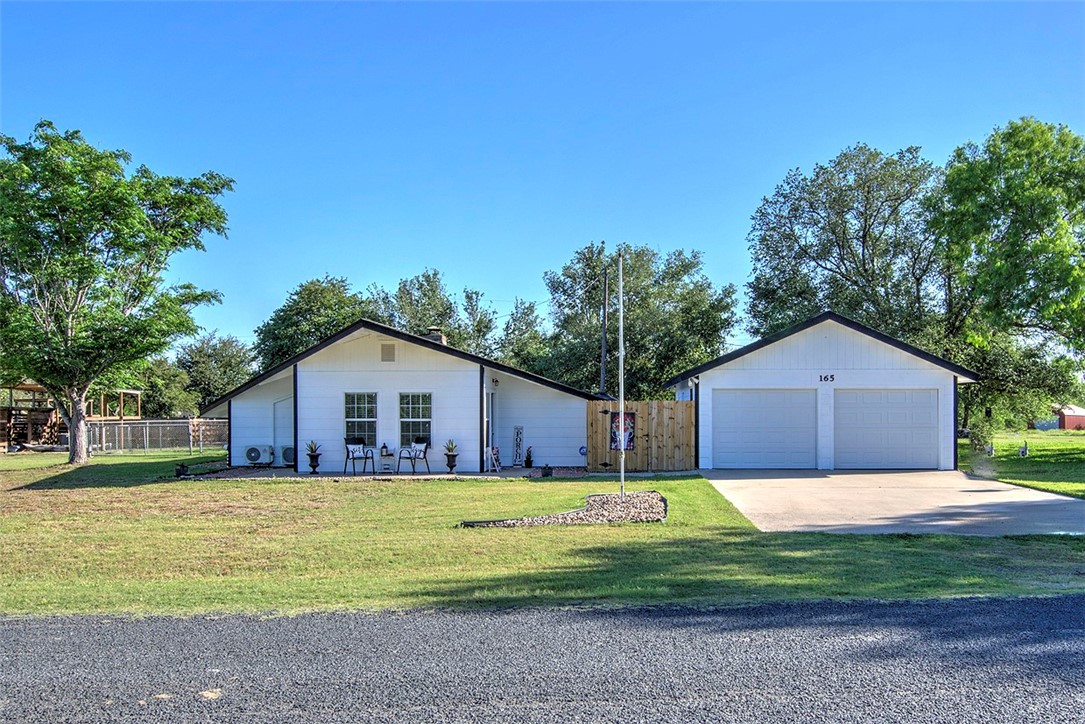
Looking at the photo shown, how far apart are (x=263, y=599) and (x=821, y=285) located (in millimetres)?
28618

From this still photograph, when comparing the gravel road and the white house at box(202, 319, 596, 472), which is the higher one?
the white house at box(202, 319, 596, 472)

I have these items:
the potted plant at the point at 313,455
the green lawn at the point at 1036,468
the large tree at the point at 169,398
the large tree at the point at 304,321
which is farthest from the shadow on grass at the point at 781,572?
the large tree at the point at 169,398

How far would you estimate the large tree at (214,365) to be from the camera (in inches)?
2090

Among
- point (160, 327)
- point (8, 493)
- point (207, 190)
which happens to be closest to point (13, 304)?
point (160, 327)

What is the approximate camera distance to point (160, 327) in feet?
76.8

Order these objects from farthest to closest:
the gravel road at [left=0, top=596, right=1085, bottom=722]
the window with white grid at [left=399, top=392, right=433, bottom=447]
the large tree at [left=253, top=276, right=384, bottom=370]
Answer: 1. the large tree at [left=253, top=276, right=384, bottom=370]
2. the window with white grid at [left=399, top=392, right=433, bottom=447]
3. the gravel road at [left=0, top=596, right=1085, bottom=722]

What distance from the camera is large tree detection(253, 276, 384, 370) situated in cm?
3912

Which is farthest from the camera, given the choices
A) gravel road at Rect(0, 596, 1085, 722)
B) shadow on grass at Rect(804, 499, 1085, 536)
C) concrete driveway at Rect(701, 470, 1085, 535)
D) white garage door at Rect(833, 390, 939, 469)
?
white garage door at Rect(833, 390, 939, 469)

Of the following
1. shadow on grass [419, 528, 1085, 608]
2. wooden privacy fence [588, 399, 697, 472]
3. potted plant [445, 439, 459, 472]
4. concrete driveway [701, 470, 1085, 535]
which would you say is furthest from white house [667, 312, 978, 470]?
shadow on grass [419, 528, 1085, 608]

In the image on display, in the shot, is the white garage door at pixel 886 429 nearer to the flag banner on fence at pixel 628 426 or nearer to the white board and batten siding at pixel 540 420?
the flag banner on fence at pixel 628 426

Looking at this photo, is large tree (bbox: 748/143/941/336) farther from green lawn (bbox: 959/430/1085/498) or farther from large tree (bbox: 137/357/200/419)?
large tree (bbox: 137/357/200/419)

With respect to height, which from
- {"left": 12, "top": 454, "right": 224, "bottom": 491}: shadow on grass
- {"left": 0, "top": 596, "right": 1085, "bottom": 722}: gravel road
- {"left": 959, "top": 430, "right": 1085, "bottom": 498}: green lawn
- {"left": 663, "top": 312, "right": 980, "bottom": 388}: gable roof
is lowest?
{"left": 12, "top": 454, "right": 224, "bottom": 491}: shadow on grass

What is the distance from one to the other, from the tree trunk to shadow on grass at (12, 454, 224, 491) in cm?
51

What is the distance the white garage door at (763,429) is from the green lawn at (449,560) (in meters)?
6.01
